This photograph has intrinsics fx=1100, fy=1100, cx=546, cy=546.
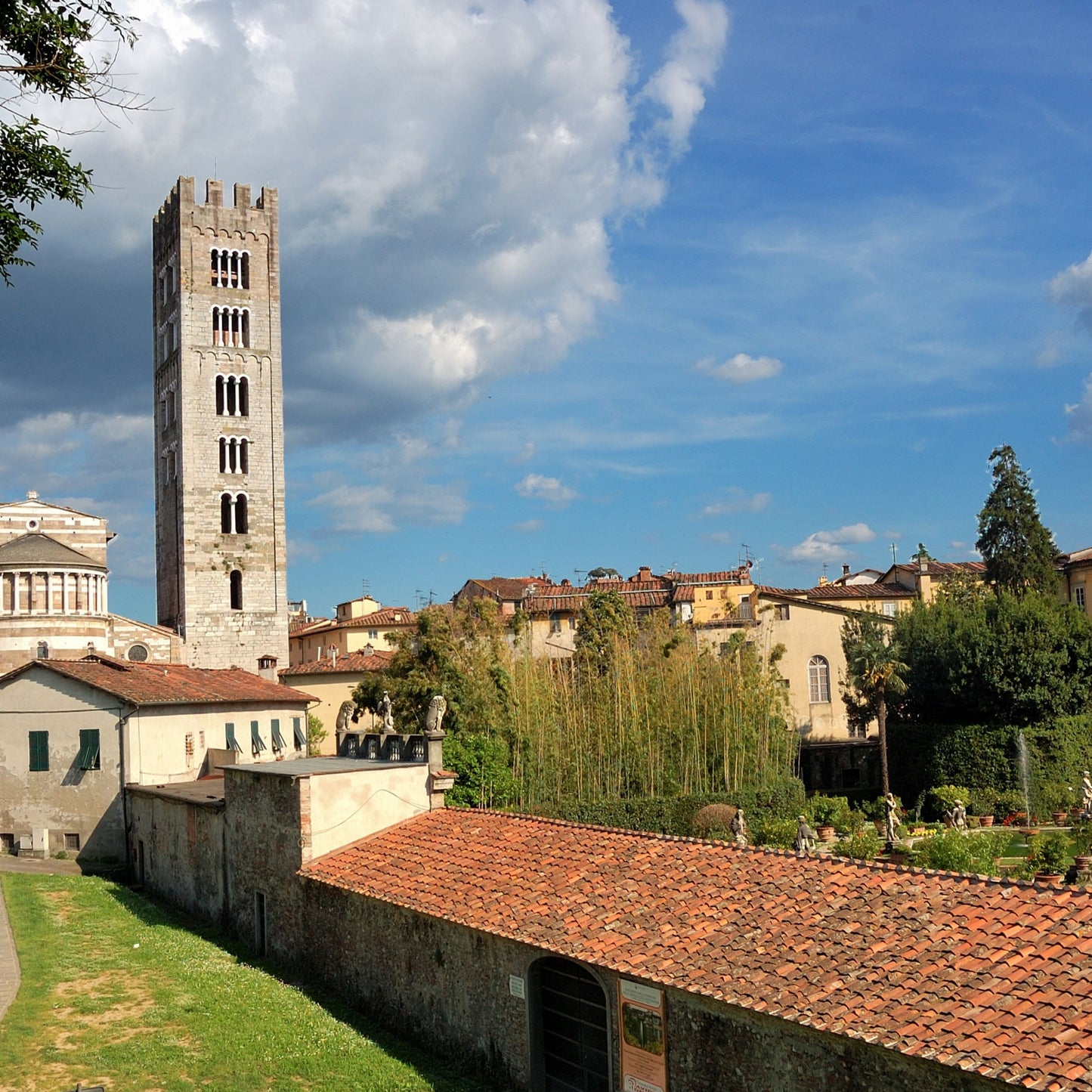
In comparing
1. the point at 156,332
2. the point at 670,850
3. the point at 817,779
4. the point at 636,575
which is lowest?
the point at 817,779

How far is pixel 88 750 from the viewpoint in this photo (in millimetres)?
30828

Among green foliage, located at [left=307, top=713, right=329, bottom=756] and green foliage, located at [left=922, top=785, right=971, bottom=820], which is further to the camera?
green foliage, located at [left=307, top=713, right=329, bottom=756]

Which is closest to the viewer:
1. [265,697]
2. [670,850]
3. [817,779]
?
[670,850]

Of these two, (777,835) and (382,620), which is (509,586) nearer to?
(382,620)

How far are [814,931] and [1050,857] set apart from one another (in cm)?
1505

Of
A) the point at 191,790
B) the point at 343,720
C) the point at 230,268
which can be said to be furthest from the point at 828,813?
the point at 230,268

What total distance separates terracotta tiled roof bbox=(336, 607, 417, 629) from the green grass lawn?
37.2 m

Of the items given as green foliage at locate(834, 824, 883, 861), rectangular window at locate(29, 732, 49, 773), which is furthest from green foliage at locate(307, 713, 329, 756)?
green foliage at locate(834, 824, 883, 861)

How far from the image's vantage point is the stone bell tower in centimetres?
5528

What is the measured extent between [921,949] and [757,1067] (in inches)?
69.6

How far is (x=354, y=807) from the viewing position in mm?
18297

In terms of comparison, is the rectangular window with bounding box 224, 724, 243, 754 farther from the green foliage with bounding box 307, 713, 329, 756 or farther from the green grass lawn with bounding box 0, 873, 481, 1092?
the green grass lawn with bounding box 0, 873, 481, 1092

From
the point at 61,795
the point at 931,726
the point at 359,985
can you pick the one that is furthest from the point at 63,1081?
the point at 931,726

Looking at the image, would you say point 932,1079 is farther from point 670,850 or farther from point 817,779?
point 817,779
